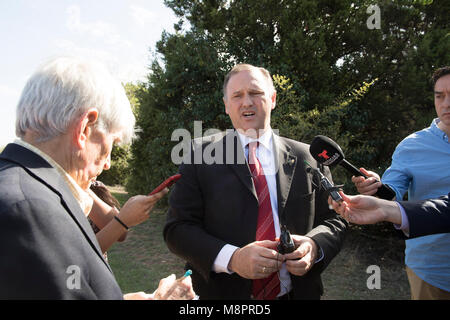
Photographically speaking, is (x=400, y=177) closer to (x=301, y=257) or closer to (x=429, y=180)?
(x=429, y=180)

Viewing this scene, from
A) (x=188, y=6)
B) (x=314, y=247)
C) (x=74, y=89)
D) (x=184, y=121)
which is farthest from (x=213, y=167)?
(x=188, y=6)

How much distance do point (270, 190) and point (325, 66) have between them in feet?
15.8

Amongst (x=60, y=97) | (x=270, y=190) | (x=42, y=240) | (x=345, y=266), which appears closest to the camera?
(x=42, y=240)

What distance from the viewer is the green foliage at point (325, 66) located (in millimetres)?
6086

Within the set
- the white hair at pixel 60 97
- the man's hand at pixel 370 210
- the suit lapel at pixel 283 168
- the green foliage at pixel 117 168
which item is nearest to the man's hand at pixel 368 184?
the man's hand at pixel 370 210

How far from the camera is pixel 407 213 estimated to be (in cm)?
206

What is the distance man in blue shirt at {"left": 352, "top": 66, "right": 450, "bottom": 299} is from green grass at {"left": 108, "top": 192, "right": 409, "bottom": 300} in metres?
2.55

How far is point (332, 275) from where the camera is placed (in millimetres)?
5570

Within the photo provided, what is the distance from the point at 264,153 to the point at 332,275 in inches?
153

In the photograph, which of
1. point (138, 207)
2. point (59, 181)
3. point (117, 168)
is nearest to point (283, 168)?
point (138, 207)

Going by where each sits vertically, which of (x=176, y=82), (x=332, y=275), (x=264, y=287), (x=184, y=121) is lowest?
(x=332, y=275)

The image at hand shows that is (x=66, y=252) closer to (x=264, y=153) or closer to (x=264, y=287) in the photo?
(x=264, y=287)

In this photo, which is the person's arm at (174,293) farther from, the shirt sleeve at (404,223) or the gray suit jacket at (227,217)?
the shirt sleeve at (404,223)

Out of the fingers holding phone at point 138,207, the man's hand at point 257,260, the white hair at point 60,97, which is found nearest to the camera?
the white hair at point 60,97
